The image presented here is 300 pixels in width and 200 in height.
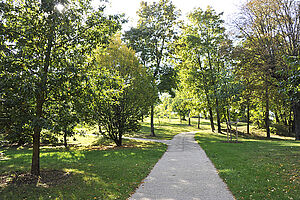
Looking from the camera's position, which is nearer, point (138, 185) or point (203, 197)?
point (203, 197)

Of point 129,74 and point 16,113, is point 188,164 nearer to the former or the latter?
point 16,113

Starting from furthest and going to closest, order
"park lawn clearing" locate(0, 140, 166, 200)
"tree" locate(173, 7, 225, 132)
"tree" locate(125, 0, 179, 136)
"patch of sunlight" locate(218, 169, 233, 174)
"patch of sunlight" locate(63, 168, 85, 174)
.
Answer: "tree" locate(173, 7, 225, 132)
"tree" locate(125, 0, 179, 136)
"patch of sunlight" locate(63, 168, 85, 174)
"patch of sunlight" locate(218, 169, 233, 174)
"park lawn clearing" locate(0, 140, 166, 200)

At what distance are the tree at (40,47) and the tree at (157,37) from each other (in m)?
16.0

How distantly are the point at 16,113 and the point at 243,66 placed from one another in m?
16.5

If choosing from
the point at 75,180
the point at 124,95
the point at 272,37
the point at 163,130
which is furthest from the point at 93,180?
the point at 163,130

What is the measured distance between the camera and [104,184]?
647 cm

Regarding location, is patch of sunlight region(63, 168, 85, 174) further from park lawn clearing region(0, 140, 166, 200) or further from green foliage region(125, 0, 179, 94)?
green foliage region(125, 0, 179, 94)

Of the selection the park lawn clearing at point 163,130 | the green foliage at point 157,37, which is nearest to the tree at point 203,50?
the green foliage at point 157,37

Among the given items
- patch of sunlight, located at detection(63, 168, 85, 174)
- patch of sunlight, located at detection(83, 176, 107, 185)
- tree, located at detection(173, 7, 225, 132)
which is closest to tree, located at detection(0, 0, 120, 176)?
patch of sunlight, located at detection(63, 168, 85, 174)

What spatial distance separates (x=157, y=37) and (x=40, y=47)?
20.0 meters

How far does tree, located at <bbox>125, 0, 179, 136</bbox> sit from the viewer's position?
23.9 meters

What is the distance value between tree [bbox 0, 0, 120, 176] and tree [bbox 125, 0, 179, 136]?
16.0 meters

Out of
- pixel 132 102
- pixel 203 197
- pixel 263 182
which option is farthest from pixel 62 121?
pixel 132 102

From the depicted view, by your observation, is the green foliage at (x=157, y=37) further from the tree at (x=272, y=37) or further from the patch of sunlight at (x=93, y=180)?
the patch of sunlight at (x=93, y=180)
